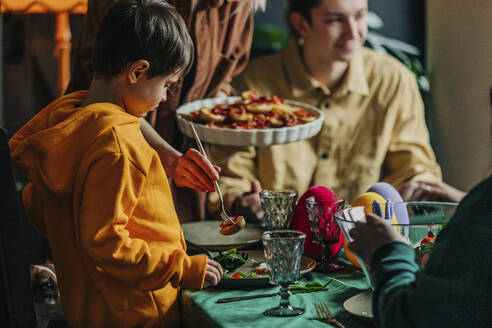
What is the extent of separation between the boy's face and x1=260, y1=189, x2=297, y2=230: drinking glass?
1.37 feet

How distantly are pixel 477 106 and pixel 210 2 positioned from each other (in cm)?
144

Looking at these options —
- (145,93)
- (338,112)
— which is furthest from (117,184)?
(338,112)

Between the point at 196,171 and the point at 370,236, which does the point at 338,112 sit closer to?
the point at 196,171

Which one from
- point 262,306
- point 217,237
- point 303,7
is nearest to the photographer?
point 262,306

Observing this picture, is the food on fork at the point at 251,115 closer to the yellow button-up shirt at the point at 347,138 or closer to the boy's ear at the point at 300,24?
the yellow button-up shirt at the point at 347,138

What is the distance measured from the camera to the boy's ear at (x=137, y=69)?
1141mm

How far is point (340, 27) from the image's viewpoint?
250 cm

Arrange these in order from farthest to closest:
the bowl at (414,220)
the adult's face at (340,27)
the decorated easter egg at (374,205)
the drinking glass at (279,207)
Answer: the adult's face at (340,27)
the drinking glass at (279,207)
the decorated easter egg at (374,205)
the bowl at (414,220)

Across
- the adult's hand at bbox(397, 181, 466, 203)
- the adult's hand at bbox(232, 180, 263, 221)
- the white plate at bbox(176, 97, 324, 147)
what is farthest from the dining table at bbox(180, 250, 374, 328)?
the adult's hand at bbox(397, 181, 466, 203)

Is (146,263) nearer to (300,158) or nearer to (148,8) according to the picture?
(148,8)

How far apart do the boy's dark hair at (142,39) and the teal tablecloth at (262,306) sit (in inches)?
17.5

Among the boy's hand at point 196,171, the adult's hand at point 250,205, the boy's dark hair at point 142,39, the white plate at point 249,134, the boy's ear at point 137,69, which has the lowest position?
the adult's hand at point 250,205

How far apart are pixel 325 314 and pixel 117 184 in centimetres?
43

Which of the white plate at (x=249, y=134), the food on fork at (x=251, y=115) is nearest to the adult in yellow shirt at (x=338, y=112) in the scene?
the food on fork at (x=251, y=115)
